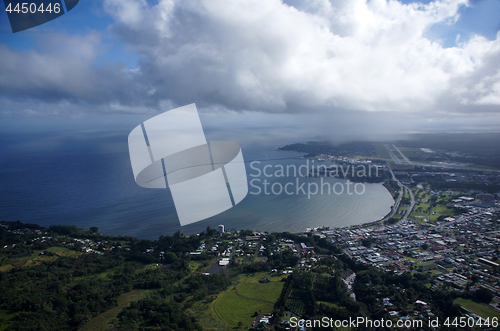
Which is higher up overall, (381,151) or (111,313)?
(381,151)

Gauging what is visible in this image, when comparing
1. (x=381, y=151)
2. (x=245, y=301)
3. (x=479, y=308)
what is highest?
(x=381, y=151)

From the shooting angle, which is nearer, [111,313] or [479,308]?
[111,313]

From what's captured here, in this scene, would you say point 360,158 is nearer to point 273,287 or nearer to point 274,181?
point 274,181

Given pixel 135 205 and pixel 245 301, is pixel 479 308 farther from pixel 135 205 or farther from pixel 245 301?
pixel 135 205

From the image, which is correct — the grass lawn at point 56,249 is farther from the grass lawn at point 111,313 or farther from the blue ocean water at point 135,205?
the grass lawn at point 111,313

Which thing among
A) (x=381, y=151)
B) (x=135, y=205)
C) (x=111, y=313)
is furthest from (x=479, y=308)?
(x=381, y=151)

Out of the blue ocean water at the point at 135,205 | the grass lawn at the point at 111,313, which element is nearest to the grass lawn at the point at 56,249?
the blue ocean water at the point at 135,205

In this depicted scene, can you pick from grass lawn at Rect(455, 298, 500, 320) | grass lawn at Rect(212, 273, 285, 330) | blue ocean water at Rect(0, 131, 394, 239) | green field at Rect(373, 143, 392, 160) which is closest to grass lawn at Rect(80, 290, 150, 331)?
grass lawn at Rect(212, 273, 285, 330)
